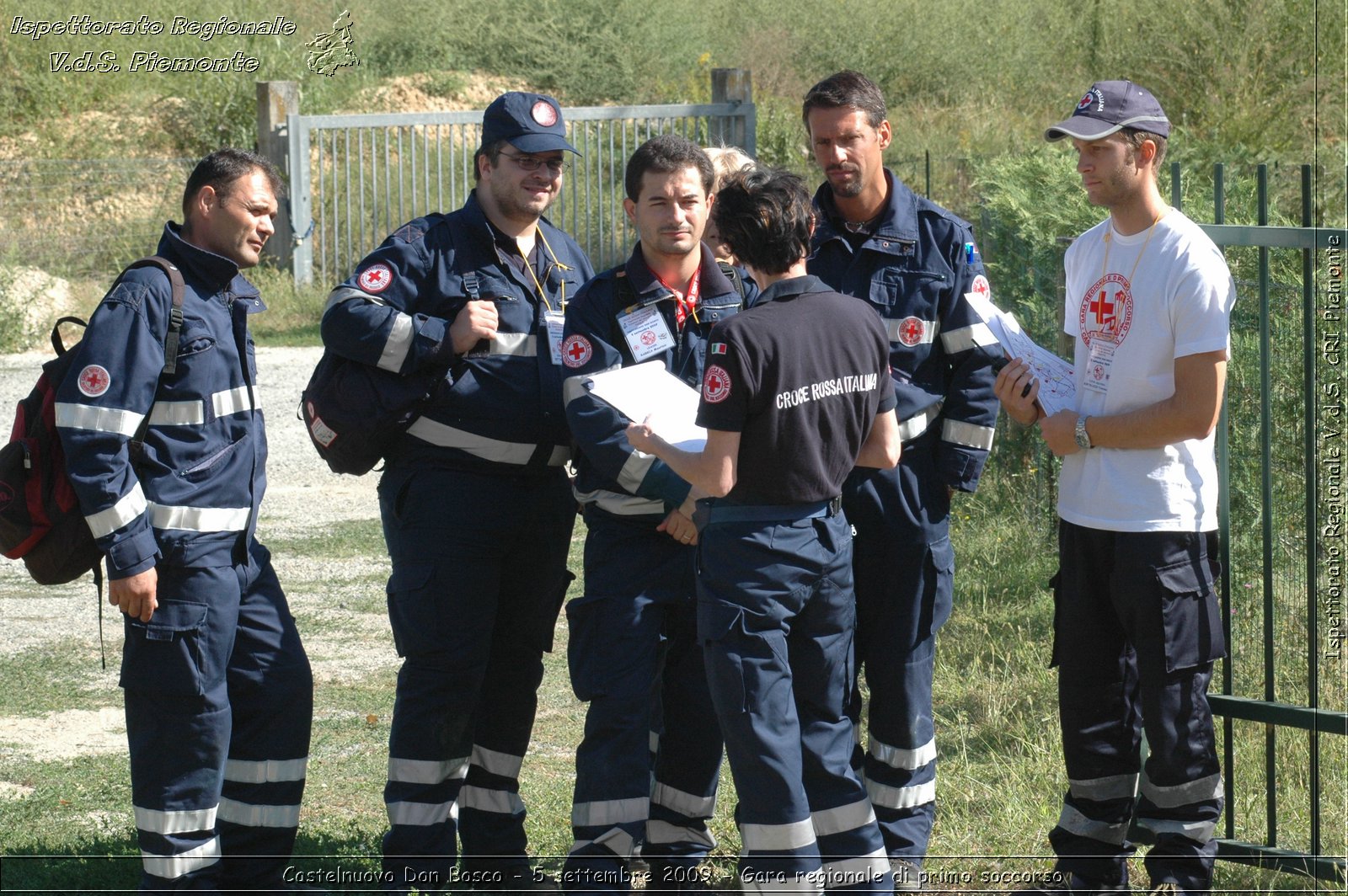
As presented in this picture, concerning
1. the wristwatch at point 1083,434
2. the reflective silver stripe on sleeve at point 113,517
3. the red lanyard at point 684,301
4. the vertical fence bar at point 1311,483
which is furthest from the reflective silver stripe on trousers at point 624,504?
the vertical fence bar at point 1311,483

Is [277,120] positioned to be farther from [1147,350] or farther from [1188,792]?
[1188,792]

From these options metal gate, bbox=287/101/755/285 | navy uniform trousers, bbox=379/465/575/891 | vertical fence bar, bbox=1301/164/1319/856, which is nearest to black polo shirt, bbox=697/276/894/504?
navy uniform trousers, bbox=379/465/575/891

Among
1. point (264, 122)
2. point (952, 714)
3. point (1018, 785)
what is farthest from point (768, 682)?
point (264, 122)

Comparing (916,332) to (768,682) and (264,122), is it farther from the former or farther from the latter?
(264,122)

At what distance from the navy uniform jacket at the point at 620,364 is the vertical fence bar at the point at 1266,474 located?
1.45m

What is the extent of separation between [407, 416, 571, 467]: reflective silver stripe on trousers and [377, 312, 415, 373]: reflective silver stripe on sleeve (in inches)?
8.7

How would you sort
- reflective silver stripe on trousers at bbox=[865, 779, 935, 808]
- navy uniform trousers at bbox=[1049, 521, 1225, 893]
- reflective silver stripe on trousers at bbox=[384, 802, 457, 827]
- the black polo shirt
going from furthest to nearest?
reflective silver stripe on trousers at bbox=[865, 779, 935, 808] < reflective silver stripe on trousers at bbox=[384, 802, 457, 827] < navy uniform trousers at bbox=[1049, 521, 1225, 893] < the black polo shirt

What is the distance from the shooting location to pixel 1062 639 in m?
3.79

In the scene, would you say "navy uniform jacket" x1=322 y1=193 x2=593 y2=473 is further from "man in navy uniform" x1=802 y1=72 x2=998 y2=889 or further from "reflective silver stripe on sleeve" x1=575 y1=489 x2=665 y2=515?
"man in navy uniform" x1=802 y1=72 x2=998 y2=889

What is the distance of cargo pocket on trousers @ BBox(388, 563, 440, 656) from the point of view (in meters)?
3.97

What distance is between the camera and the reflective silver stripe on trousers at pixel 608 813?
379cm

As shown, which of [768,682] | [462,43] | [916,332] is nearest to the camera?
[768,682]

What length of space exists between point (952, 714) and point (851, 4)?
23.4 meters

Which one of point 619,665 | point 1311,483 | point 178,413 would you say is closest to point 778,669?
point 619,665
